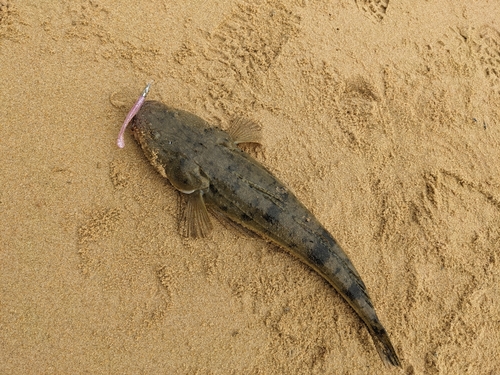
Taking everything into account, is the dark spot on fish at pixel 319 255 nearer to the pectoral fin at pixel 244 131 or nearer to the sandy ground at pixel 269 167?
the sandy ground at pixel 269 167

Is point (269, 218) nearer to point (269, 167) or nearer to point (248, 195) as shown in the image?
point (248, 195)

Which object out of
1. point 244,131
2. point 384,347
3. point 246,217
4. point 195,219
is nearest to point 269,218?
point 246,217

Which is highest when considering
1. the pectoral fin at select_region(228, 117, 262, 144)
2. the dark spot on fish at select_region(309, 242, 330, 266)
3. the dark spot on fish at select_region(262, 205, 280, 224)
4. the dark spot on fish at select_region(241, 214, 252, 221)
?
the pectoral fin at select_region(228, 117, 262, 144)

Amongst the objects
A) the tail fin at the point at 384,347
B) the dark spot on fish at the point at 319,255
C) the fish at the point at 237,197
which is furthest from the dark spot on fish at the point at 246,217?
the tail fin at the point at 384,347

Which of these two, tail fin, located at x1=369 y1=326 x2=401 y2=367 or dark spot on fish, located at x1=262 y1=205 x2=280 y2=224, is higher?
dark spot on fish, located at x1=262 y1=205 x2=280 y2=224

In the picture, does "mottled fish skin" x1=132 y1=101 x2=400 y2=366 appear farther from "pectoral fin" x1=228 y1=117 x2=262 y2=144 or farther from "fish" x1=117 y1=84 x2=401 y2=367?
"pectoral fin" x1=228 y1=117 x2=262 y2=144

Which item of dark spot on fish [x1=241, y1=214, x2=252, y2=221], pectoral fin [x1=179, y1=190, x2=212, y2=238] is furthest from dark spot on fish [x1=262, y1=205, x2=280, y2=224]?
pectoral fin [x1=179, y1=190, x2=212, y2=238]
